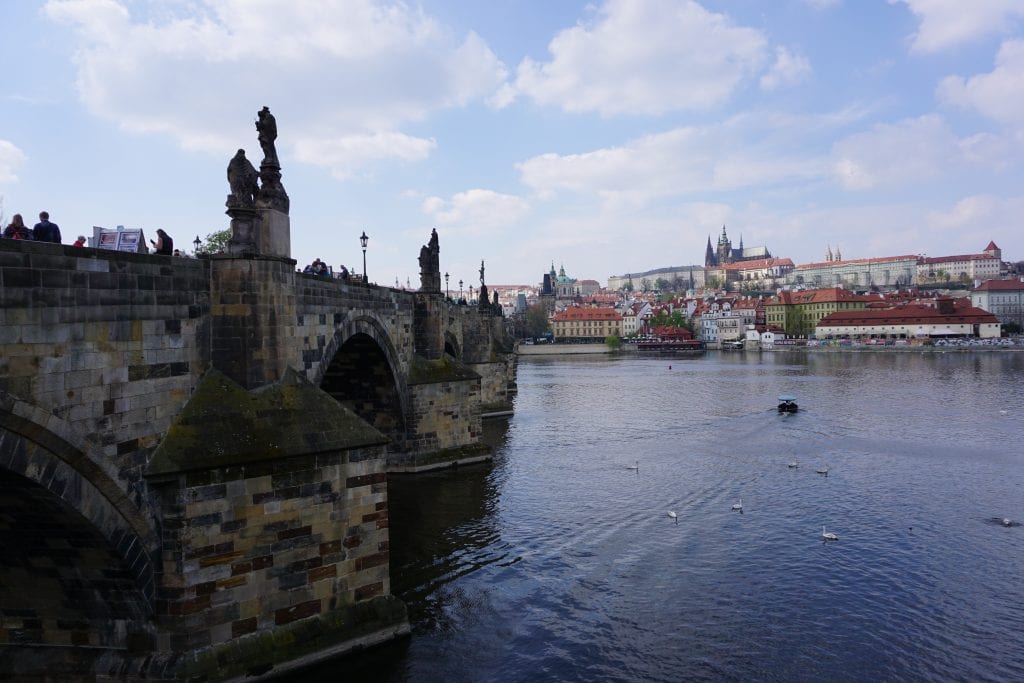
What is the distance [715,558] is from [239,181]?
1434cm

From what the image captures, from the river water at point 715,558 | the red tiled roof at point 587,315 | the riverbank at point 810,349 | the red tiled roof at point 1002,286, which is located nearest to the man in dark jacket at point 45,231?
the river water at point 715,558

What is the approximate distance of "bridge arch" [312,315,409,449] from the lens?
2463 cm

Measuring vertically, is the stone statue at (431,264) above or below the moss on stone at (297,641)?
above

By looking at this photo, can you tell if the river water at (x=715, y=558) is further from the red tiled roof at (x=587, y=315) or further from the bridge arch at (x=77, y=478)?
the red tiled roof at (x=587, y=315)

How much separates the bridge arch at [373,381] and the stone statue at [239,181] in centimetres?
1012

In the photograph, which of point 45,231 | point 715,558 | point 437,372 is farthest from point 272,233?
point 437,372

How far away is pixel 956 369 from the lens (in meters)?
78.2

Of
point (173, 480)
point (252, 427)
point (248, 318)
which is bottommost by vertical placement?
point (173, 480)

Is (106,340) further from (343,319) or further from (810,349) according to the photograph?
(810,349)

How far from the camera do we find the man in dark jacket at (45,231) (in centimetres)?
1125

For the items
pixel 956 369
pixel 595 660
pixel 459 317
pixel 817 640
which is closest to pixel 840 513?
pixel 817 640

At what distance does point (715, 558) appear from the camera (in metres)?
18.5

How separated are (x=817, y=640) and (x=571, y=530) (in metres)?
8.10

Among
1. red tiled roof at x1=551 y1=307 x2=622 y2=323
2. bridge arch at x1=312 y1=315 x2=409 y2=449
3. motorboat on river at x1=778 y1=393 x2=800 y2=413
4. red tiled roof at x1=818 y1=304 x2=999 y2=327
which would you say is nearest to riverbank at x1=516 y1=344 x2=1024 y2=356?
red tiled roof at x1=818 y1=304 x2=999 y2=327
